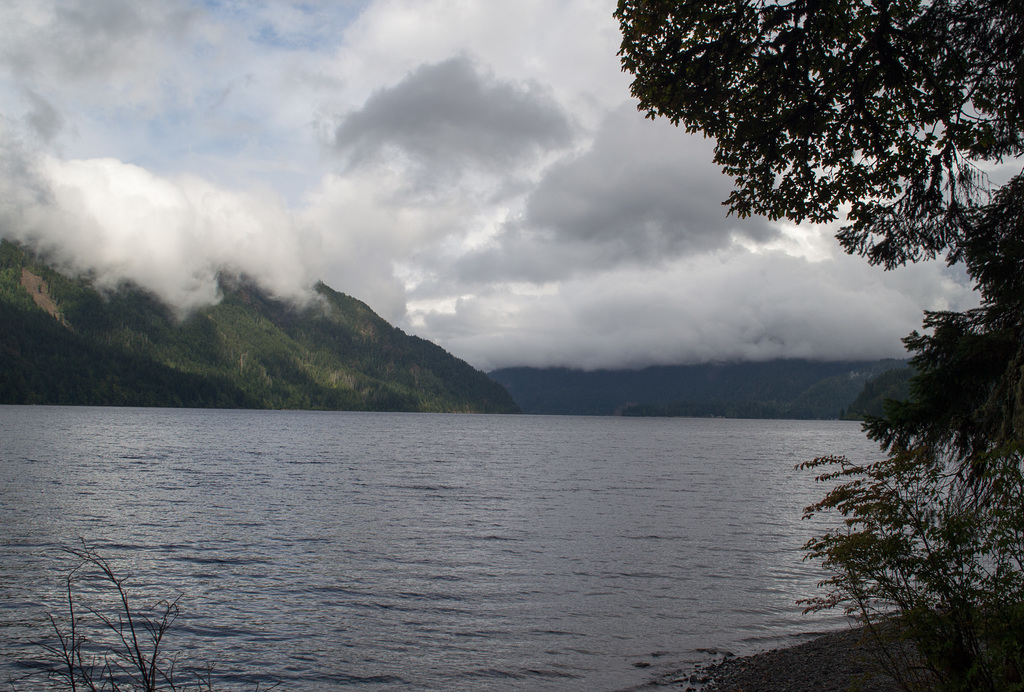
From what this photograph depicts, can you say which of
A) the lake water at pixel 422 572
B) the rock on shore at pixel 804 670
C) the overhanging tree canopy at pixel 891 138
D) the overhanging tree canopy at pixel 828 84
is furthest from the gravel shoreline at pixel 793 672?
the overhanging tree canopy at pixel 828 84

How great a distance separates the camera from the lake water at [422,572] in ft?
52.0

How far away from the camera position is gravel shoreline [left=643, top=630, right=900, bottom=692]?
12.9 m

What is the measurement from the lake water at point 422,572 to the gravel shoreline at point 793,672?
1023mm

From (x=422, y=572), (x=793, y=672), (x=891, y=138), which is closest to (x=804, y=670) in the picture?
(x=793, y=672)

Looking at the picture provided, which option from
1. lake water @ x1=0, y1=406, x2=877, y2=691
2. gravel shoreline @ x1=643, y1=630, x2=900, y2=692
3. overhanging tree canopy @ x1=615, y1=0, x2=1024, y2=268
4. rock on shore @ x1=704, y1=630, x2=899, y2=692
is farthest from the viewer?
lake water @ x1=0, y1=406, x2=877, y2=691

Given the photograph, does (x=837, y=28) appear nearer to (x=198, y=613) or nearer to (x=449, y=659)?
(x=449, y=659)

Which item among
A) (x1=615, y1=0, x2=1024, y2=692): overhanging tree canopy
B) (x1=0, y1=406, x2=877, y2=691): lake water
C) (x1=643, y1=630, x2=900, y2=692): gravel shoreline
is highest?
(x1=615, y1=0, x2=1024, y2=692): overhanging tree canopy

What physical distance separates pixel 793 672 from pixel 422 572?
45.5 ft

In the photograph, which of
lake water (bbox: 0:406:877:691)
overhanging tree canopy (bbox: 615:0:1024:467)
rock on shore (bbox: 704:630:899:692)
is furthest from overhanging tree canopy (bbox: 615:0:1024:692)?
lake water (bbox: 0:406:877:691)

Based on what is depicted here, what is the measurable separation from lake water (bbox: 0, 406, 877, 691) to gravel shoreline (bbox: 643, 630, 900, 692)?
1.02 metres

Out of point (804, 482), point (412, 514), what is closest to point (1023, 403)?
point (412, 514)

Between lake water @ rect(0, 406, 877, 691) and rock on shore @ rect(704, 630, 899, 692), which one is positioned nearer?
rock on shore @ rect(704, 630, 899, 692)

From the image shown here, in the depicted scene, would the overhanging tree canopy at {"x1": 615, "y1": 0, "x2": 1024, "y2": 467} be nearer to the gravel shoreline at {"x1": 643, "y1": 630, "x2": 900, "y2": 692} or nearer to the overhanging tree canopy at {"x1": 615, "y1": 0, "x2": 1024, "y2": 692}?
the overhanging tree canopy at {"x1": 615, "y1": 0, "x2": 1024, "y2": 692}

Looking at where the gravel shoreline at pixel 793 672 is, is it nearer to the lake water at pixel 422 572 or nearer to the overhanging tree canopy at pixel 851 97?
the lake water at pixel 422 572
